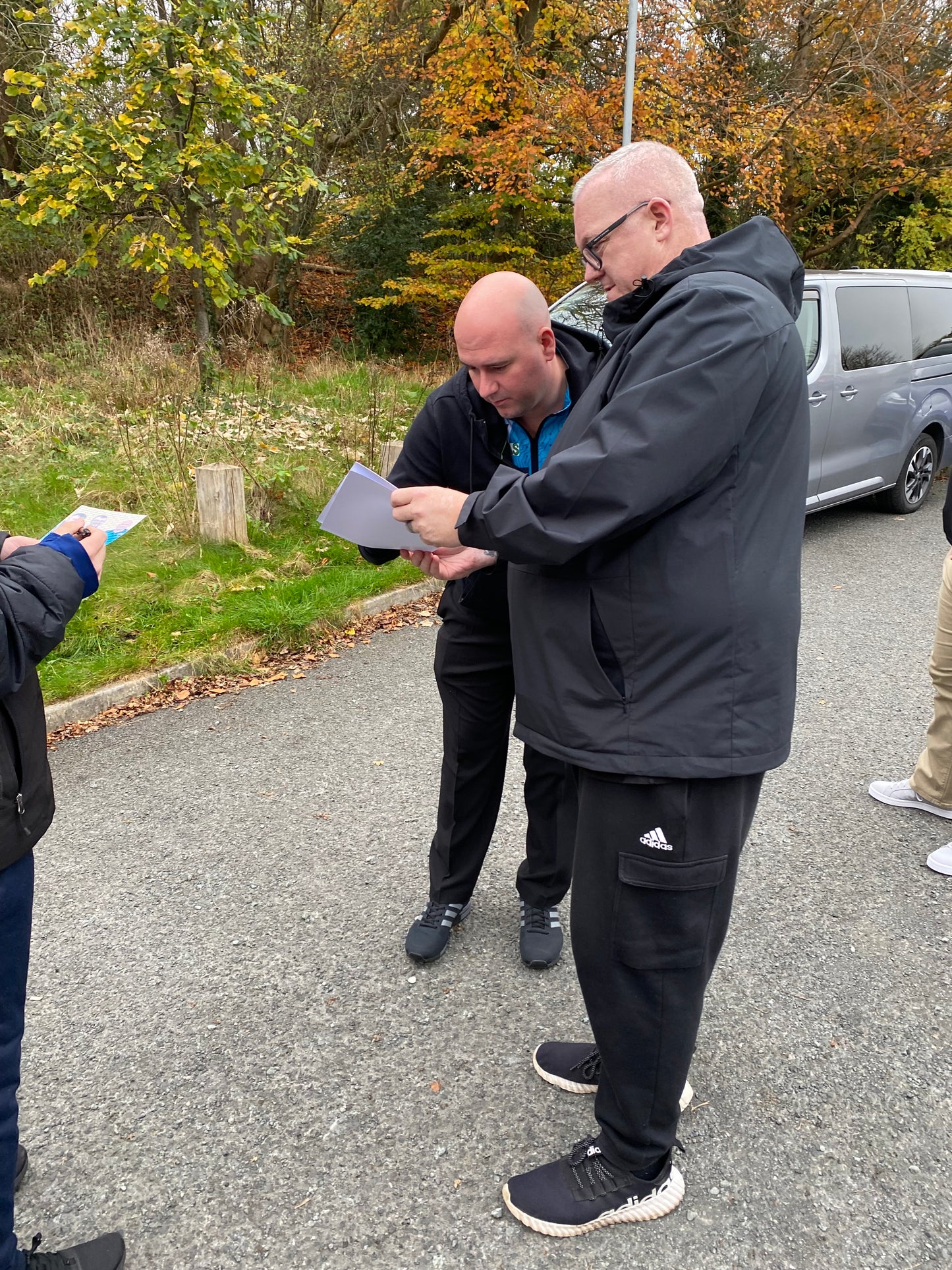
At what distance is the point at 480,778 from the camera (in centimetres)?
283

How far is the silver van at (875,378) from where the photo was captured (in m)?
7.16

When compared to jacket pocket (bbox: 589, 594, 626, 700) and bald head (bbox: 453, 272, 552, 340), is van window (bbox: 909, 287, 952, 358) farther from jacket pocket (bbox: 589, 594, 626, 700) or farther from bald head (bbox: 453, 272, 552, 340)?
jacket pocket (bbox: 589, 594, 626, 700)

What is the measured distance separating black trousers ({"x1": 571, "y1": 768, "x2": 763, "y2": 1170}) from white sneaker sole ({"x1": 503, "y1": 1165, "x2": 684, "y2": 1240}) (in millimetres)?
111

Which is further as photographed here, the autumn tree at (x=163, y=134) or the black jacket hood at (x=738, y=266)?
the autumn tree at (x=163, y=134)

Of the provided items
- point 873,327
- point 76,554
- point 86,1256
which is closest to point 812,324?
Answer: point 873,327

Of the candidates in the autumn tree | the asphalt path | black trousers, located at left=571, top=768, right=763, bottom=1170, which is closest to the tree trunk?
the autumn tree

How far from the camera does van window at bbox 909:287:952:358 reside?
800 centimetres

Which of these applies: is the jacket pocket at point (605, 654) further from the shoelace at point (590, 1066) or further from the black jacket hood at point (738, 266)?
the shoelace at point (590, 1066)

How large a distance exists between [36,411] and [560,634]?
853 centimetres

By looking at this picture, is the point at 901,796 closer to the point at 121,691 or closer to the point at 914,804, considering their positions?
the point at 914,804

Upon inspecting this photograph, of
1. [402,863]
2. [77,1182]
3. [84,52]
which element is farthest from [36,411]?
[77,1182]

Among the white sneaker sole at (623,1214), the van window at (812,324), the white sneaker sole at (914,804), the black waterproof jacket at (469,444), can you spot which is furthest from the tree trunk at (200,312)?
the white sneaker sole at (623,1214)

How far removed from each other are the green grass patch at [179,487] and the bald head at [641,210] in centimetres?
370

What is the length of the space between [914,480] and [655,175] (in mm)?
7654
